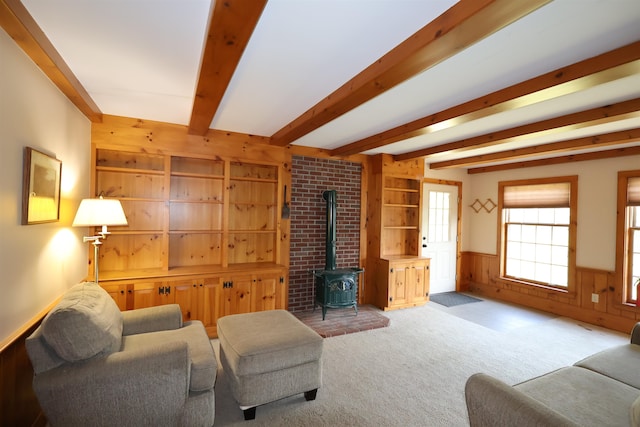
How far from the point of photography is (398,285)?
4.72 metres

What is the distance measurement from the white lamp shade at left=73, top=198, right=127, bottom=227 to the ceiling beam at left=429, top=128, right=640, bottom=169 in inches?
192

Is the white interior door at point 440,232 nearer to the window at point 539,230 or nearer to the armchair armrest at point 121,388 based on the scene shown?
the window at point 539,230

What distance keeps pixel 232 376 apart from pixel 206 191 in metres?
2.44

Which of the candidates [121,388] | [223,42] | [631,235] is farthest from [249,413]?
[631,235]

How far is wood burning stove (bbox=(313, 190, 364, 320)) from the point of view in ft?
13.5

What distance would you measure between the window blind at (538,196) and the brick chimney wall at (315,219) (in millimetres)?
2886

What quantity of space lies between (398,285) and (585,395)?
117 inches

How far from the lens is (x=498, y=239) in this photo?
5.63m

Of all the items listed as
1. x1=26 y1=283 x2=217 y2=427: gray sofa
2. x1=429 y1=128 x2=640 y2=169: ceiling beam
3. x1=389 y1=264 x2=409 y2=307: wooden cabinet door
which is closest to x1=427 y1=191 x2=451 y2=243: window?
x1=429 y1=128 x2=640 y2=169: ceiling beam

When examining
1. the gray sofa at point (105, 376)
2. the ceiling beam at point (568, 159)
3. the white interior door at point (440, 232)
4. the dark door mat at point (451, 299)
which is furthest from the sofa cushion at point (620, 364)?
the white interior door at point (440, 232)

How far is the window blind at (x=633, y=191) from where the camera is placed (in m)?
3.97

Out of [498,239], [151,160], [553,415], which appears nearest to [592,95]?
[553,415]

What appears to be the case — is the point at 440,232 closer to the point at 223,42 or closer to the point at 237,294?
the point at 237,294

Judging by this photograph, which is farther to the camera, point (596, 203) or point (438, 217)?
point (438, 217)
